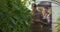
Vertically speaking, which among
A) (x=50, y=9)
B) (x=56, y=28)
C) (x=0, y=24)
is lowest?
(x=56, y=28)

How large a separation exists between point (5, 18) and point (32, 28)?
179 centimetres

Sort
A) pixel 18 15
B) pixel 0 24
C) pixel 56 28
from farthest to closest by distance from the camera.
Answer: pixel 56 28
pixel 18 15
pixel 0 24

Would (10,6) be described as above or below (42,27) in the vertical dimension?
above

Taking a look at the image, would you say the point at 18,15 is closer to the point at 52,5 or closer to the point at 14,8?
the point at 14,8

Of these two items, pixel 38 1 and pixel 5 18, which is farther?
pixel 38 1

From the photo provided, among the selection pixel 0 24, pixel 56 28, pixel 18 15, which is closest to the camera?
pixel 0 24

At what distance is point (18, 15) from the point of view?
1259mm

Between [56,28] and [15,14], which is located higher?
[15,14]

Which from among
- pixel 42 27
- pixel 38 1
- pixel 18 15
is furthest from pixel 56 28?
pixel 18 15

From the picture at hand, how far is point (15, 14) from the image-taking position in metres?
1.22

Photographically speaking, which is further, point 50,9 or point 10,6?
point 50,9

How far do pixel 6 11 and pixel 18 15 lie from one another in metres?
0.14

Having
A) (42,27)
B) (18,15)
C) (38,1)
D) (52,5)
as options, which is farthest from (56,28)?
(18,15)

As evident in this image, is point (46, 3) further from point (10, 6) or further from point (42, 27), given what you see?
point (10, 6)
